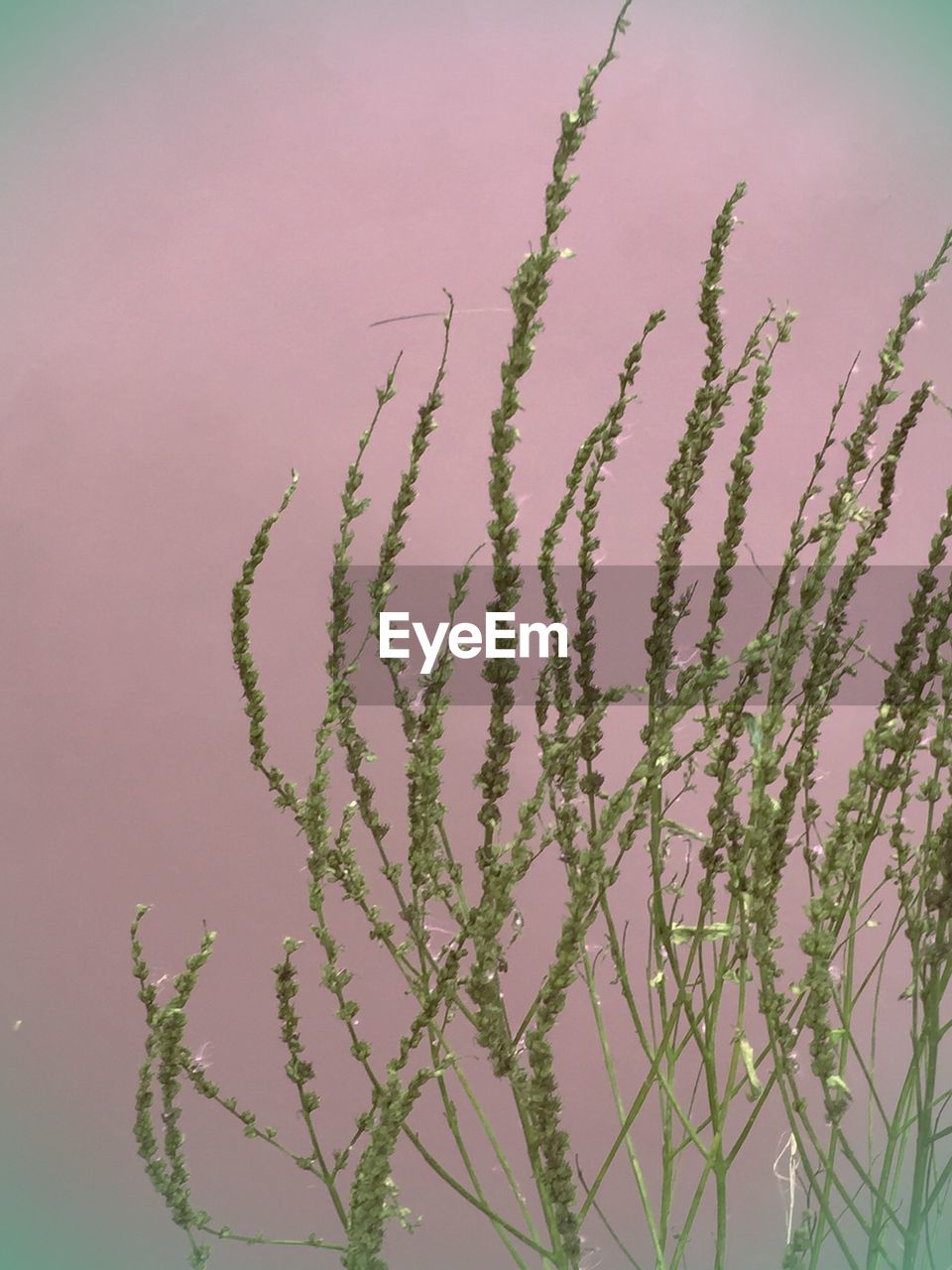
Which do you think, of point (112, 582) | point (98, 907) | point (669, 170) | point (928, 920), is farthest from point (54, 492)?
point (928, 920)

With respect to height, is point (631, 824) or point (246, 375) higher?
point (246, 375)

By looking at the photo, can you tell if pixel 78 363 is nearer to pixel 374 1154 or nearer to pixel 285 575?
pixel 285 575

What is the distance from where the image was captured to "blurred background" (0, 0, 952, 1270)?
43.5 inches

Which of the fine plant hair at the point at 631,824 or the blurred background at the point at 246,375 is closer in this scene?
the fine plant hair at the point at 631,824

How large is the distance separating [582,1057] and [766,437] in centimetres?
64

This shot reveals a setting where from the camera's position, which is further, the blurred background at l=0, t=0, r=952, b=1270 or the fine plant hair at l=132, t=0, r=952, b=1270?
the blurred background at l=0, t=0, r=952, b=1270

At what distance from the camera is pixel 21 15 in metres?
1.13

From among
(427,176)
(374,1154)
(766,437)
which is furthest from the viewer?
(766,437)

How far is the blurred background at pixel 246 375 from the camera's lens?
1.10m

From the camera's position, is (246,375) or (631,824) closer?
(631,824)

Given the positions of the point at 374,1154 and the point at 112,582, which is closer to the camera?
the point at 374,1154

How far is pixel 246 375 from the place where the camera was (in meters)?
1.13

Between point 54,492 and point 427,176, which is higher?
point 427,176

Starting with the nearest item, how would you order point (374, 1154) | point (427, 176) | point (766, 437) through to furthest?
point (374, 1154) < point (427, 176) < point (766, 437)
